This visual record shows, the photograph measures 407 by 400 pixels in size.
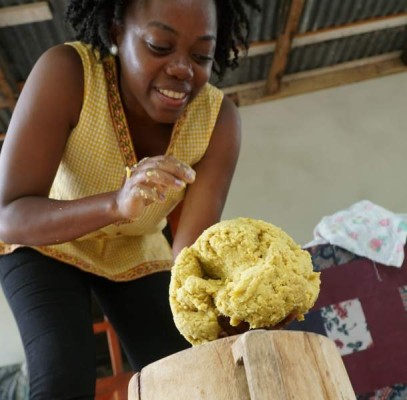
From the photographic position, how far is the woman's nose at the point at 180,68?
3.45 feet

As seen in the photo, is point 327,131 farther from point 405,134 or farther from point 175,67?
point 175,67

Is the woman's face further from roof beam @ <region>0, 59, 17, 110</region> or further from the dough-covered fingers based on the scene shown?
roof beam @ <region>0, 59, 17, 110</region>

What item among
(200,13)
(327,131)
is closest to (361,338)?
(200,13)

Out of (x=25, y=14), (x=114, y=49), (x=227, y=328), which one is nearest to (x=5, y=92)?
(x=25, y=14)

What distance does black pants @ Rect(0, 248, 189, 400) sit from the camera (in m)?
1.02

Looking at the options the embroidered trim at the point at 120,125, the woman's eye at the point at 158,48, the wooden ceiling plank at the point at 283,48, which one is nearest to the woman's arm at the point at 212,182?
the embroidered trim at the point at 120,125

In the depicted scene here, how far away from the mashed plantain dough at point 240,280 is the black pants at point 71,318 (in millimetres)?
333

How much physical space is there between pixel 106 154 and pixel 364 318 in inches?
48.7

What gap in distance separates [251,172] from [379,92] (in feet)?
3.82

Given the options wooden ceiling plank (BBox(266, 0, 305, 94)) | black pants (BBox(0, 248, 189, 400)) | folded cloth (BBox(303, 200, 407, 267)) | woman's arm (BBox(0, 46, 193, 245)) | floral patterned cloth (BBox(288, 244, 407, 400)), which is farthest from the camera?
wooden ceiling plank (BBox(266, 0, 305, 94))

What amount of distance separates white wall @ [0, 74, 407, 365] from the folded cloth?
1.26m

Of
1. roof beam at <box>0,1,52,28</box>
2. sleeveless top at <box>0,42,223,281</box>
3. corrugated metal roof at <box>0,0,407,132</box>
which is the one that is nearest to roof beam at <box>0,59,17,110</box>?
corrugated metal roof at <box>0,0,407,132</box>

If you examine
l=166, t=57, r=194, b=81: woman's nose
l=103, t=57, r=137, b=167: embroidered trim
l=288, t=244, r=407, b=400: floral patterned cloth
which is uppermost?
l=166, t=57, r=194, b=81: woman's nose

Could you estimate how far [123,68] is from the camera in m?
Answer: 1.19
